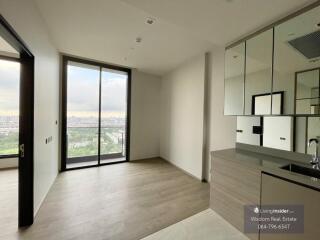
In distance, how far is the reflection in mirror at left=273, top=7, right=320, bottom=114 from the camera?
1782 millimetres

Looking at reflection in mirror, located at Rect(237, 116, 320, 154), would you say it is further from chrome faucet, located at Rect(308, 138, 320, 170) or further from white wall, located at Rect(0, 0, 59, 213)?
white wall, located at Rect(0, 0, 59, 213)

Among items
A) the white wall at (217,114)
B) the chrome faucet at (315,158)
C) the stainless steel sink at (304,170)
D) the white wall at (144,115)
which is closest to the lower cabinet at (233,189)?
the stainless steel sink at (304,170)

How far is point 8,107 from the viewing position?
161 inches

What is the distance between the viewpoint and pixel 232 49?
106 inches

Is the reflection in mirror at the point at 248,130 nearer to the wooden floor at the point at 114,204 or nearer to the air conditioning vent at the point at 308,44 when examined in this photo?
the air conditioning vent at the point at 308,44

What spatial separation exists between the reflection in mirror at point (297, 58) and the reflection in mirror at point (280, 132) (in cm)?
18

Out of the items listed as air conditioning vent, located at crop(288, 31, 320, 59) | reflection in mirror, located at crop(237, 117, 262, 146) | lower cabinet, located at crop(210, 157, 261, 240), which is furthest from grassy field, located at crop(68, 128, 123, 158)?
air conditioning vent, located at crop(288, 31, 320, 59)

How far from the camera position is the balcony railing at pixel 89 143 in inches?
169

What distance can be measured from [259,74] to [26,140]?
10.8 feet

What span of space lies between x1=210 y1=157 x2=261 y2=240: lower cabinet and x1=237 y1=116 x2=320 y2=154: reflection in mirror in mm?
689

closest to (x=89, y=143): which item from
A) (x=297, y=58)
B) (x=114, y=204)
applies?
(x=114, y=204)

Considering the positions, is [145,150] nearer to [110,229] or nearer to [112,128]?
[112,128]

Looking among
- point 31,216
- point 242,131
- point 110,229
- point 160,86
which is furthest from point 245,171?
point 160,86

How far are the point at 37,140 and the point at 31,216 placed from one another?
0.97 metres
